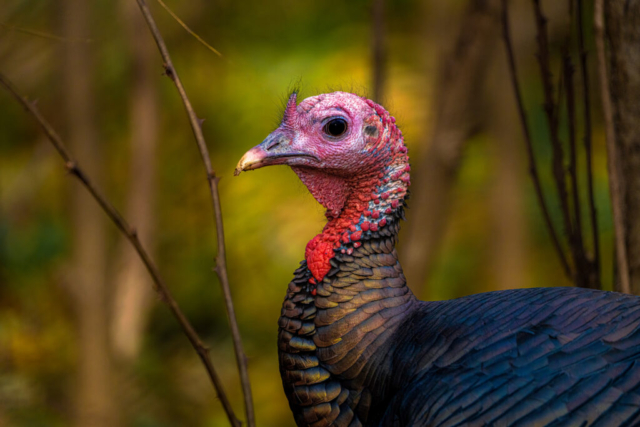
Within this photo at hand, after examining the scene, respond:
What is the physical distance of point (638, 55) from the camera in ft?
7.54

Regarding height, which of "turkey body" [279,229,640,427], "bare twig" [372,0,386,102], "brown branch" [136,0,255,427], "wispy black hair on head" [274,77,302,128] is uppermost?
"bare twig" [372,0,386,102]

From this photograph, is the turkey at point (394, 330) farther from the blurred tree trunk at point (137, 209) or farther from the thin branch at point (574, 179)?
the blurred tree trunk at point (137, 209)

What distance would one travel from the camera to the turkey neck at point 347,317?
189cm

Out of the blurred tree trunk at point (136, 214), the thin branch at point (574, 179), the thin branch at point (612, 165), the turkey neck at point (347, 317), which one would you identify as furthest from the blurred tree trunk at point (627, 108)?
the blurred tree trunk at point (136, 214)

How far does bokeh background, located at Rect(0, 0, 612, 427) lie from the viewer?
499cm

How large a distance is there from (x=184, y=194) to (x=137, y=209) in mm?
2848

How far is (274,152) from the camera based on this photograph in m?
2.09

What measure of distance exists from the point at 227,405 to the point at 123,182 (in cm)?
786

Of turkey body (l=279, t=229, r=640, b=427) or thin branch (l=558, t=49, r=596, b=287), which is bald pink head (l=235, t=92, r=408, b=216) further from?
thin branch (l=558, t=49, r=596, b=287)

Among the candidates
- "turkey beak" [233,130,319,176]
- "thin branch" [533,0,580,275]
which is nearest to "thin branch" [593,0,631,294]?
"thin branch" [533,0,580,275]

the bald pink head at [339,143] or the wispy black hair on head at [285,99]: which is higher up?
the wispy black hair on head at [285,99]

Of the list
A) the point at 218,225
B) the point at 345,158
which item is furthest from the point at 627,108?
the point at 218,225

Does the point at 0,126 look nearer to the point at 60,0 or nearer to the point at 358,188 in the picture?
the point at 60,0

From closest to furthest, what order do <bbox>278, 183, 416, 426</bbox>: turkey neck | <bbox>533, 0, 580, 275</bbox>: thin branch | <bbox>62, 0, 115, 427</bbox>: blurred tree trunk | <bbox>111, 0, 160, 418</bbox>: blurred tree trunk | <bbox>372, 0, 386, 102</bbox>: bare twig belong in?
1. <bbox>278, 183, 416, 426</bbox>: turkey neck
2. <bbox>533, 0, 580, 275</bbox>: thin branch
3. <bbox>372, 0, 386, 102</bbox>: bare twig
4. <bbox>62, 0, 115, 427</bbox>: blurred tree trunk
5. <bbox>111, 0, 160, 418</bbox>: blurred tree trunk
